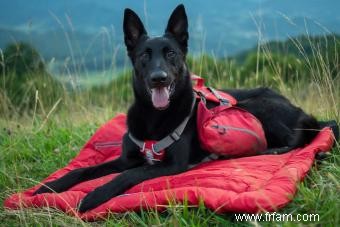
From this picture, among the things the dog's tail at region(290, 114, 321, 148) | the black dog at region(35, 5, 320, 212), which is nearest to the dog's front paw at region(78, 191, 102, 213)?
the black dog at region(35, 5, 320, 212)

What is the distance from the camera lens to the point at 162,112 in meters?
4.46

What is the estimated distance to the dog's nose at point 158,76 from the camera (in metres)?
4.09

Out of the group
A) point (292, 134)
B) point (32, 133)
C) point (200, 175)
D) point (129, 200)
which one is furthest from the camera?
point (32, 133)

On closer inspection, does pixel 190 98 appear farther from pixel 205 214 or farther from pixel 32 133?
pixel 32 133

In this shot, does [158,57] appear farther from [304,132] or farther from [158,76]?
[304,132]

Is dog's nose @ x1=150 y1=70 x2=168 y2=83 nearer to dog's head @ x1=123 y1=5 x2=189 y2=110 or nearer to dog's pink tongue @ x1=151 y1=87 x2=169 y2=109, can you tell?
dog's head @ x1=123 y1=5 x2=189 y2=110

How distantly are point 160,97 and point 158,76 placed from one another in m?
0.22

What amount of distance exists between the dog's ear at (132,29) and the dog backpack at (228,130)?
2.40 ft

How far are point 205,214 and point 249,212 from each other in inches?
11.0

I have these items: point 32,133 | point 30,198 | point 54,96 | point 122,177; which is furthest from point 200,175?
point 54,96

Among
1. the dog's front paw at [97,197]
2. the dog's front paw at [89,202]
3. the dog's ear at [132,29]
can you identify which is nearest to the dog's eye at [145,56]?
the dog's ear at [132,29]

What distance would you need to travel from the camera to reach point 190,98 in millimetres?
4566

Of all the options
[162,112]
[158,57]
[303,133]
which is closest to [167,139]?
[162,112]

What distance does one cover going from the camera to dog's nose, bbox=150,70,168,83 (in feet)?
13.4
